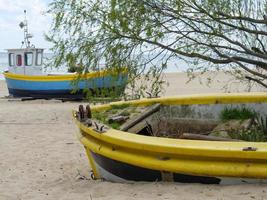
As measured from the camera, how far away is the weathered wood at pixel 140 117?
18.8ft

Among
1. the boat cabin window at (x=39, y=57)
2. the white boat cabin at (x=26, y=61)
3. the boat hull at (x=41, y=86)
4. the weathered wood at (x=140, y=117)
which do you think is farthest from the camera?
the boat cabin window at (x=39, y=57)

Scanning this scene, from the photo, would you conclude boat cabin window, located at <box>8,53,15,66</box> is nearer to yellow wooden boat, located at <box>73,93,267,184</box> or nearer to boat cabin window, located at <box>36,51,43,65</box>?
boat cabin window, located at <box>36,51,43,65</box>

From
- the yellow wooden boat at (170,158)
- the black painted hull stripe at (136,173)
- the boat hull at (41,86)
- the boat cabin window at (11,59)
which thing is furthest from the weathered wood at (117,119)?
the boat cabin window at (11,59)

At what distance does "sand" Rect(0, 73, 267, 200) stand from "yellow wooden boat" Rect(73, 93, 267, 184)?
3.6 inches

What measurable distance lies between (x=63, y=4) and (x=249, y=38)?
259 cm

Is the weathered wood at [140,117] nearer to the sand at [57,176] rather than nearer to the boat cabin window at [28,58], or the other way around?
the sand at [57,176]

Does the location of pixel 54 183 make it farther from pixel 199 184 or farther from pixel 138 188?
pixel 199 184

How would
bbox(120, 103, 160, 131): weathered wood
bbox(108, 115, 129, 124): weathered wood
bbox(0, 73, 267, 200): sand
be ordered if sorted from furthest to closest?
bbox(108, 115, 129, 124): weathered wood
bbox(120, 103, 160, 131): weathered wood
bbox(0, 73, 267, 200): sand

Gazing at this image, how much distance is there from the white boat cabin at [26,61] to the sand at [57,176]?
7698 millimetres

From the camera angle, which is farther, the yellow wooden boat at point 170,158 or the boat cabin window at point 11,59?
the boat cabin window at point 11,59

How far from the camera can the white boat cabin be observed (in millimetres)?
20456

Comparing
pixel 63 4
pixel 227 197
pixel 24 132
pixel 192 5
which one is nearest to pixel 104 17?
pixel 63 4

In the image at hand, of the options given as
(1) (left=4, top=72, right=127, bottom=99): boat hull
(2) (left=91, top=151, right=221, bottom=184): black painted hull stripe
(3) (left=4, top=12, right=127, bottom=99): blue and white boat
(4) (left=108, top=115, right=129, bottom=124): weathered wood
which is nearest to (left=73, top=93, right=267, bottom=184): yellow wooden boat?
(2) (left=91, top=151, right=221, bottom=184): black painted hull stripe

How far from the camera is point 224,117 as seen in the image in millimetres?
6375
